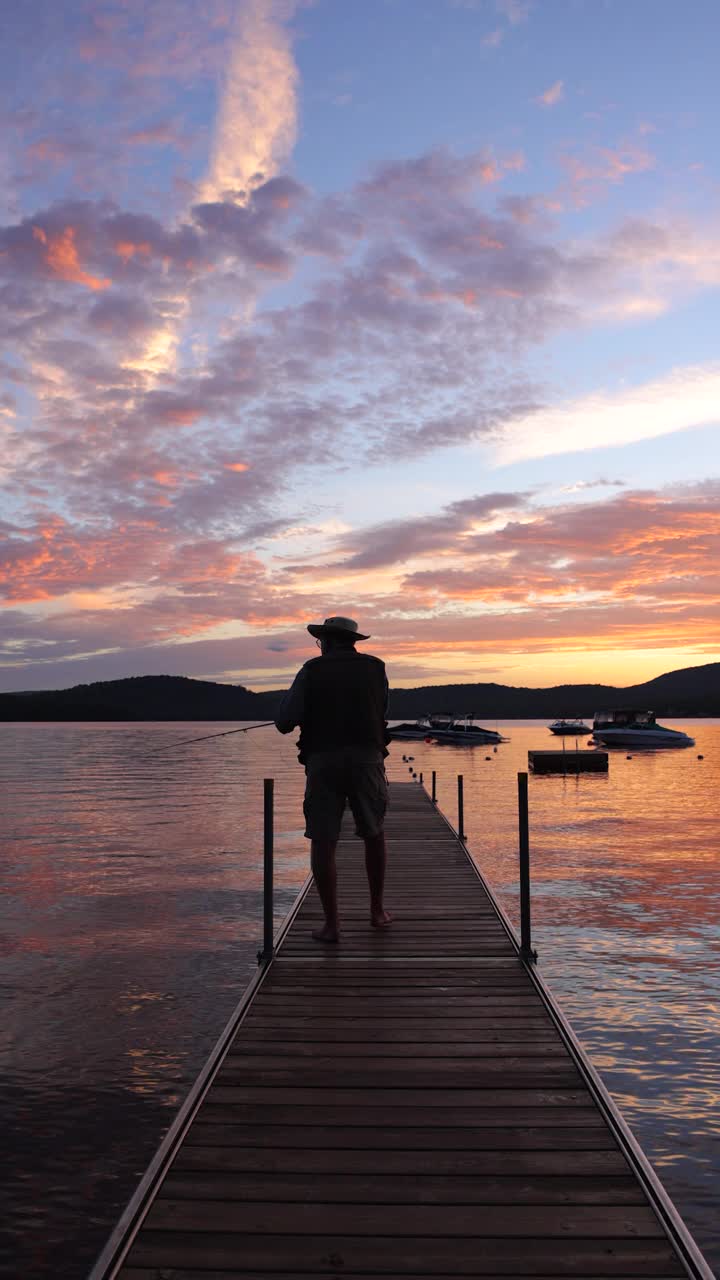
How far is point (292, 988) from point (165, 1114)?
4.93 ft

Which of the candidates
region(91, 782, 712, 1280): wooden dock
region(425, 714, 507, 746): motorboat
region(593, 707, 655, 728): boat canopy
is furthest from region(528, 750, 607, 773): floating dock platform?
region(91, 782, 712, 1280): wooden dock

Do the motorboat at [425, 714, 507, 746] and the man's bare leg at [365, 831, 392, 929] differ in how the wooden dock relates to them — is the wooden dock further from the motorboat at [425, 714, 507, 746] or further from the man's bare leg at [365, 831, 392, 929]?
the motorboat at [425, 714, 507, 746]

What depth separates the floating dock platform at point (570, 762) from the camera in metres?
61.1

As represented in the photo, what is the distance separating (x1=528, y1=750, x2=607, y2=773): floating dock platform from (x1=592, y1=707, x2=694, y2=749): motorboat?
2368cm

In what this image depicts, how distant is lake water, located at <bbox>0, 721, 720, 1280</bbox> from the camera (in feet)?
19.7

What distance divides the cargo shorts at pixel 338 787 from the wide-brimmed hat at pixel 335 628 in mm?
910

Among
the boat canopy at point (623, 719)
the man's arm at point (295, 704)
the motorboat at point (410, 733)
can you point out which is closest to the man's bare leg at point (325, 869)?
the man's arm at point (295, 704)

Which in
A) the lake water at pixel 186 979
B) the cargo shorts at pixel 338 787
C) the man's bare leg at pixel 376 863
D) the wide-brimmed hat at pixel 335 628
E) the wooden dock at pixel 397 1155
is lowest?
the lake water at pixel 186 979

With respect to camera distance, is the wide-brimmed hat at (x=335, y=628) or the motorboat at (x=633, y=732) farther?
the motorboat at (x=633, y=732)

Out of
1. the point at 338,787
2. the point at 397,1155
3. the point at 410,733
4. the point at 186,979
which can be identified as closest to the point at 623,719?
the point at 410,733

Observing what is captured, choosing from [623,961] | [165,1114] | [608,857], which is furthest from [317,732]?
[608,857]

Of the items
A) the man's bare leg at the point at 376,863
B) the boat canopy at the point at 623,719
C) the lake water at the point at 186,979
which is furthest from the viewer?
the boat canopy at the point at 623,719

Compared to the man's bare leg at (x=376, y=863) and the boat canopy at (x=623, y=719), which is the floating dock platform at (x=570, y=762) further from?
the man's bare leg at (x=376, y=863)

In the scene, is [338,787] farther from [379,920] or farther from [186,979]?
[186,979]
